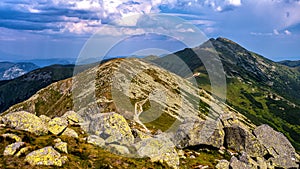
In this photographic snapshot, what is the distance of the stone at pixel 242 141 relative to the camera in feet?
181

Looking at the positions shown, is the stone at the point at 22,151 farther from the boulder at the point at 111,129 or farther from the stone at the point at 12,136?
the boulder at the point at 111,129

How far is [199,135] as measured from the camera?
182ft

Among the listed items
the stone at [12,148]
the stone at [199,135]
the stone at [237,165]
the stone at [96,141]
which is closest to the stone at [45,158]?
the stone at [12,148]

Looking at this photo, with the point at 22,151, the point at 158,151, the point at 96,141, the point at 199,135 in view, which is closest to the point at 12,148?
the point at 22,151

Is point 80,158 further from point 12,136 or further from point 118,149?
point 12,136

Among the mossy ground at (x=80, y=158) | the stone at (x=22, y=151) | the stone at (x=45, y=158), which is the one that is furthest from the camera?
the stone at (x=22, y=151)

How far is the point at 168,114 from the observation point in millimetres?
160625

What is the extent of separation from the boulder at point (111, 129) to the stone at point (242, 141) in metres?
22.7

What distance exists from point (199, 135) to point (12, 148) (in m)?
35.1

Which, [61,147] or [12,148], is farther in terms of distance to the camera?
[61,147]

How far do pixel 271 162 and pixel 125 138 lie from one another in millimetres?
29649

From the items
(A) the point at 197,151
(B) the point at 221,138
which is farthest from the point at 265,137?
(A) the point at 197,151

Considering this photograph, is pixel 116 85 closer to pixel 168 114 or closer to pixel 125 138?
pixel 168 114

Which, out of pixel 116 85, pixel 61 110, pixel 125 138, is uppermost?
pixel 125 138
